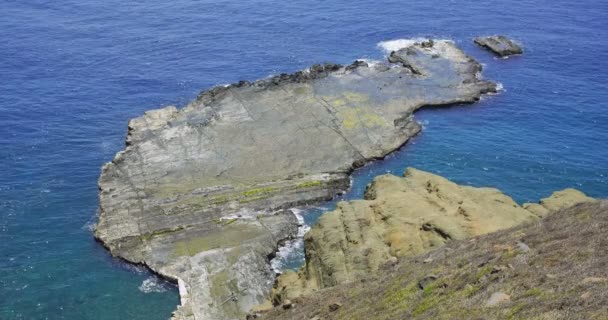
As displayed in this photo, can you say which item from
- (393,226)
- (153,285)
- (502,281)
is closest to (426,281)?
(502,281)

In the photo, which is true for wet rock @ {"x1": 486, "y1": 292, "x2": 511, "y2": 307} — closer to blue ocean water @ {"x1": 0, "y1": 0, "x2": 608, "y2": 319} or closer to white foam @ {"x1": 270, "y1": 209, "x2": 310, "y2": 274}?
white foam @ {"x1": 270, "y1": 209, "x2": 310, "y2": 274}

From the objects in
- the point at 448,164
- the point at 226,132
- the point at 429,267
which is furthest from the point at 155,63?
the point at 429,267

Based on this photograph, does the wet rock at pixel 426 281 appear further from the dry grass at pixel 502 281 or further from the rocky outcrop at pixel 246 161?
the rocky outcrop at pixel 246 161

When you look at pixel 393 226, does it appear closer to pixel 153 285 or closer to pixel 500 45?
pixel 153 285

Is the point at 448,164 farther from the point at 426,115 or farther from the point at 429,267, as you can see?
the point at 429,267

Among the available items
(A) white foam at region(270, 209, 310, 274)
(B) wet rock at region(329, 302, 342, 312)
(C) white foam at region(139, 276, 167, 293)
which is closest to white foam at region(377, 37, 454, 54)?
(A) white foam at region(270, 209, 310, 274)

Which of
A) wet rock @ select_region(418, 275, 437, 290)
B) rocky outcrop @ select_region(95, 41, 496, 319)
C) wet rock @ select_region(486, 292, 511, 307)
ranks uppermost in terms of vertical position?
wet rock @ select_region(486, 292, 511, 307)

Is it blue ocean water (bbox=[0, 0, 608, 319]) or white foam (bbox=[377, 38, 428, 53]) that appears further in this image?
white foam (bbox=[377, 38, 428, 53])
